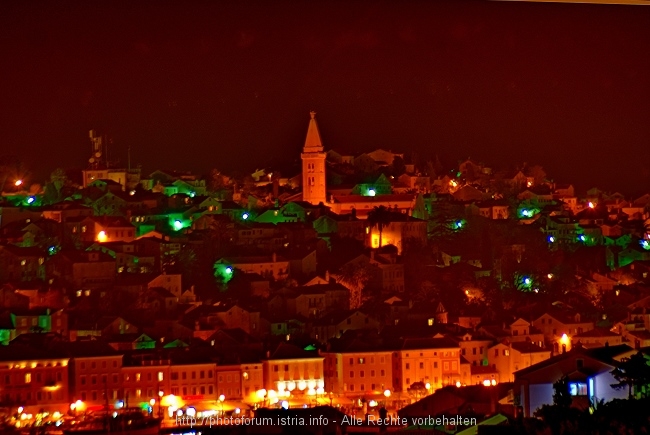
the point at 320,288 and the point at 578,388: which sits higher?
the point at 320,288

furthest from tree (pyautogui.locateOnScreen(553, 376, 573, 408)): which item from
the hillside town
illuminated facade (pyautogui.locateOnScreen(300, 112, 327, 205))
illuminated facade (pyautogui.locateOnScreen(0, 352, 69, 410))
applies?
illuminated facade (pyautogui.locateOnScreen(300, 112, 327, 205))

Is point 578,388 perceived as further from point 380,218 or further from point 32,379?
point 380,218

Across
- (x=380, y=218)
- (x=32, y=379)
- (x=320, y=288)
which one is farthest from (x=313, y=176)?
(x=32, y=379)

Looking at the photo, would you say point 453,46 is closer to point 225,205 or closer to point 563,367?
point 563,367

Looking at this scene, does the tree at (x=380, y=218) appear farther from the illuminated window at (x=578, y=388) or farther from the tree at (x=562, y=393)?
the tree at (x=562, y=393)

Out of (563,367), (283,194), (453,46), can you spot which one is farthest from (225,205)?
(563,367)

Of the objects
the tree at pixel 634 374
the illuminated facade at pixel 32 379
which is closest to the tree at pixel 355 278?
the illuminated facade at pixel 32 379
